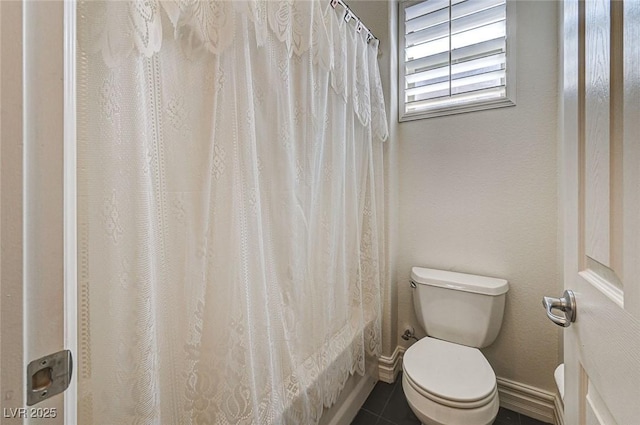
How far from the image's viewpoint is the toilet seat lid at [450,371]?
1.05 m

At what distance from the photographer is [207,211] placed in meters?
0.71

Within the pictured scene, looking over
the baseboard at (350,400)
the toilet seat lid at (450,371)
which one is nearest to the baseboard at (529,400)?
the toilet seat lid at (450,371)

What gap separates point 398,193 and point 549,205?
764 mm

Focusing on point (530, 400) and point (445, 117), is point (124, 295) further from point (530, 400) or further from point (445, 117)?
point (530, 400)

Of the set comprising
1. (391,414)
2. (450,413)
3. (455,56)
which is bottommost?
(391,414)

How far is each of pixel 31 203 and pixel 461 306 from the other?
5.30 ft

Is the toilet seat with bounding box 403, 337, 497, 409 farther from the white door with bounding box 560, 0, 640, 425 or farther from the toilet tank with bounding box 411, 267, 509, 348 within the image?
the white door with bounding box 560, 0, 640, 425

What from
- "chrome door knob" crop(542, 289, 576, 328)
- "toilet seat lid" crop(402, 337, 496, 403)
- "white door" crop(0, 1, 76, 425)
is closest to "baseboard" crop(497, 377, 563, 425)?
"toilet seat lid" crop(402, 337, 496, 403)

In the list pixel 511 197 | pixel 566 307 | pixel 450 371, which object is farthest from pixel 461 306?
pixel 566 307

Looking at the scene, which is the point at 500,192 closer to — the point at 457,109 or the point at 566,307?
the point at 457,109

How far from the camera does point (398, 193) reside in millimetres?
1771

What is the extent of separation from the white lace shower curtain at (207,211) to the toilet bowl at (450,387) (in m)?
0.32

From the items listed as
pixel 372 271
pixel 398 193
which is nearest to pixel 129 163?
pixel 372 271

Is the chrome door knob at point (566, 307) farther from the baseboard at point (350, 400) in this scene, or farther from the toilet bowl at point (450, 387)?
the baseboard at point (350, 400)
